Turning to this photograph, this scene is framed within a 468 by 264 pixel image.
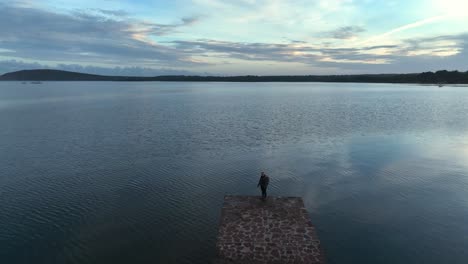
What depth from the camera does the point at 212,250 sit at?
1864cm

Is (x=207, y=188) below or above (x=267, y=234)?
below

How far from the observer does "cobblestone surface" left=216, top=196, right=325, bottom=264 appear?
17016 millimetres

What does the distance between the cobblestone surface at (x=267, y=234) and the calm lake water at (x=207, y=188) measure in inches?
54.9

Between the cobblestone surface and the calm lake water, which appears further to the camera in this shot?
the calm lake water

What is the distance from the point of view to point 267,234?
1878cm

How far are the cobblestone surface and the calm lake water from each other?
140 centimetres

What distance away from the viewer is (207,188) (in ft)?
93.2

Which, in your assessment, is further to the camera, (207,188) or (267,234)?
(207,188)

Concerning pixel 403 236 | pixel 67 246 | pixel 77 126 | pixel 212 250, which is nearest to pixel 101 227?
pixel 67 246

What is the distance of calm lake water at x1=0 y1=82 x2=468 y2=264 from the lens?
19.2 metres

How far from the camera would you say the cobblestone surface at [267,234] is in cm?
1702

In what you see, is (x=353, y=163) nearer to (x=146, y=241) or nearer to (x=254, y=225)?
(x=254, y=225)

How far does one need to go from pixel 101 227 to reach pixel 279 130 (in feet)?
126

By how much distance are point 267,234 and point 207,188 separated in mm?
10671
